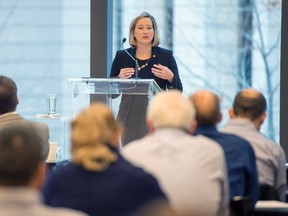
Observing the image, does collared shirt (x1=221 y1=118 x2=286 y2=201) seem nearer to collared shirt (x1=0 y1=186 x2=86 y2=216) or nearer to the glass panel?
collared shirt (x1=0 y1=186 x2=86 y2=216)

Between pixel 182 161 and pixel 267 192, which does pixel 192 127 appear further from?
pixel 267 192

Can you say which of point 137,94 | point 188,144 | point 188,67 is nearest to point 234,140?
point 188,144

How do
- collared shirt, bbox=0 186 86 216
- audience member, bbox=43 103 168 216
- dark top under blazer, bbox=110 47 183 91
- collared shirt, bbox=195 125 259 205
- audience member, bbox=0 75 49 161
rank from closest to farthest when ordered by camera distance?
collared shirt, bbox=0 186 86 216 → audience member, bbox=43 103 168 216 → collared shirt, bbox=195 125 259 205 → audience member, bbox=0 75 49 161 → dark top under blazer, bbox=110 47 183 91

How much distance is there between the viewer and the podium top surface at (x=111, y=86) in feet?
18.6

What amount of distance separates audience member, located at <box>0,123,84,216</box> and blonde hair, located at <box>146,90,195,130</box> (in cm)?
115

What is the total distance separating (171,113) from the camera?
3701 millimetres

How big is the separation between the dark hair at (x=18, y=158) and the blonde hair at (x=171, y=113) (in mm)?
1159

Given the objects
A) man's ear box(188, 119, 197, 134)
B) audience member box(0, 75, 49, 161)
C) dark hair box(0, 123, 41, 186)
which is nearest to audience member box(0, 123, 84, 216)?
dark hair box(0, 123, 41, 186)

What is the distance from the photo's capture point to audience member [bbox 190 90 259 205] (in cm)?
403

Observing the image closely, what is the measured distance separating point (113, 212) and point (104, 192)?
88 mm

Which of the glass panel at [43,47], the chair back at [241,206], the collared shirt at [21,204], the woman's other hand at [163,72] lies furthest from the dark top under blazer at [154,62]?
the collared shirt at [21,204]

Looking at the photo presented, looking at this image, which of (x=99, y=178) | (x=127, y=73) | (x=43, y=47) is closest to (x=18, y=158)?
(x=99, y=178)

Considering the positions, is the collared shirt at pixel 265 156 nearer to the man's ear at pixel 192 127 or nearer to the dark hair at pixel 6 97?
the man's ear at pixel 192 127

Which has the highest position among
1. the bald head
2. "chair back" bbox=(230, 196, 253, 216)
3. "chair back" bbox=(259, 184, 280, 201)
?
the bald head
